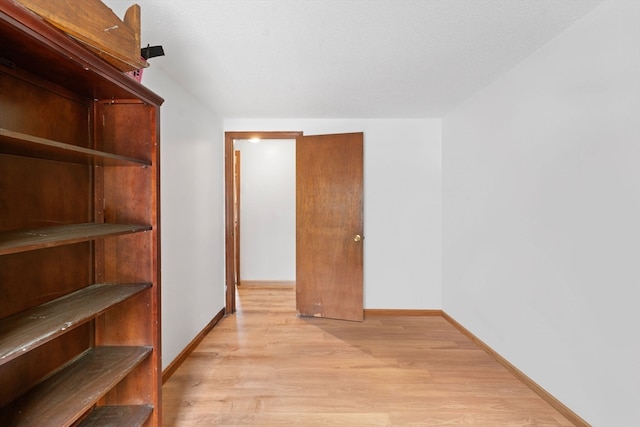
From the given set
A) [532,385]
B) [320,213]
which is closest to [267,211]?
[320,213]

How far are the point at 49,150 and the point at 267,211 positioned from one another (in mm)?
3442

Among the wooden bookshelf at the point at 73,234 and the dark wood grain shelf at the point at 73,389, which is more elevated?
the wooden bookshelf at the point at 73,234

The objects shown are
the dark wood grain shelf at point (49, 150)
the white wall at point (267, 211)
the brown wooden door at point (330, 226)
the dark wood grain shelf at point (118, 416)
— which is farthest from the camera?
the white wall at point (267, 211)

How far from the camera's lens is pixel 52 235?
99 centimetres

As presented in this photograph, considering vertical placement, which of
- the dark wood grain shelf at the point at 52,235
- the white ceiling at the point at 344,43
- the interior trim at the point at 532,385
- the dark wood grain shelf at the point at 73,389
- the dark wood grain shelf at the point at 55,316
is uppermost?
the white ceiling at the point at 344,43

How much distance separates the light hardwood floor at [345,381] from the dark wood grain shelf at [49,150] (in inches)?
58.5

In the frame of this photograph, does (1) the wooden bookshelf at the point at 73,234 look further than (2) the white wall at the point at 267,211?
No

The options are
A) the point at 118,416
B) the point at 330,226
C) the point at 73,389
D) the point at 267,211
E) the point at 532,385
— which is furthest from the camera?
the point at 267,211

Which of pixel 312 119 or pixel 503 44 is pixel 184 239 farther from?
pixel 503 44

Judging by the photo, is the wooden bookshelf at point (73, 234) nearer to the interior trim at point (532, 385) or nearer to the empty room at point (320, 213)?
the empty room at point (320, 213)

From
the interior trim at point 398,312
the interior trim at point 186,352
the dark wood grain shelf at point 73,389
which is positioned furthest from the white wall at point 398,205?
the dark wood grain shelf at point 73,389

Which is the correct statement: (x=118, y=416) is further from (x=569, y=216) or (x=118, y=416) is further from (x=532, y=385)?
(x=569, y=216)

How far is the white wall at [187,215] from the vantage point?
2033 mm

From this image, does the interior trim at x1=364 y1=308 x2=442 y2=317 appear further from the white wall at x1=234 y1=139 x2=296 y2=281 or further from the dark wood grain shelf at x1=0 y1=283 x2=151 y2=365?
the dark wood grain shelf at x1=0 y1=283 x2=151 y2=365
